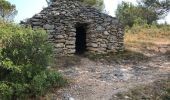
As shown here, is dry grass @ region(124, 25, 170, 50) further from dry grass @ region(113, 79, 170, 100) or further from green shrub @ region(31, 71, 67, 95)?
green shrub @ region(31, 71, 67, 95)

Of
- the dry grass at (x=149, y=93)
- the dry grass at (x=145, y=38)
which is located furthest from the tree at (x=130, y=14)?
the dry grass at (x=149, y=93)

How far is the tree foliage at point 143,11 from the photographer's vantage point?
20.4 metres

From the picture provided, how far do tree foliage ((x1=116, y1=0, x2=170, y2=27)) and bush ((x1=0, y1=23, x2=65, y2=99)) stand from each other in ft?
36.4

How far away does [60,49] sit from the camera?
44.9 feet

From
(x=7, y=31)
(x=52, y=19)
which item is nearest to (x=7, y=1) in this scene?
(x=52, y=19)

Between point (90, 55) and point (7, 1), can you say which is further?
point (7, 1)

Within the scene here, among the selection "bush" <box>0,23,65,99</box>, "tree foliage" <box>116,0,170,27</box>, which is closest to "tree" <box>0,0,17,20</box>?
"tree foliage" <box>116,0,170,27</box>

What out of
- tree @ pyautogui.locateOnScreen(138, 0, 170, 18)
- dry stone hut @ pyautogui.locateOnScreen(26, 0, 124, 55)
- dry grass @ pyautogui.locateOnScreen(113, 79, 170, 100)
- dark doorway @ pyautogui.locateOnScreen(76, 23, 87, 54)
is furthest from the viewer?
tree @ pyautogui.locateOnScreen(138, 0, 170, 18)

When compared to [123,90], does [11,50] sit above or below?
above

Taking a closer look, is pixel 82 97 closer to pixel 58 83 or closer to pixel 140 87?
pixel 58 83

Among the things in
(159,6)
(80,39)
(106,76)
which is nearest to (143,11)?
(159,6)

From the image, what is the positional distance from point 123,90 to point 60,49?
4003 millimetres

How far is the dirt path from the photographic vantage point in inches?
399

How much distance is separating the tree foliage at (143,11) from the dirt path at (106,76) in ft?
20.4
